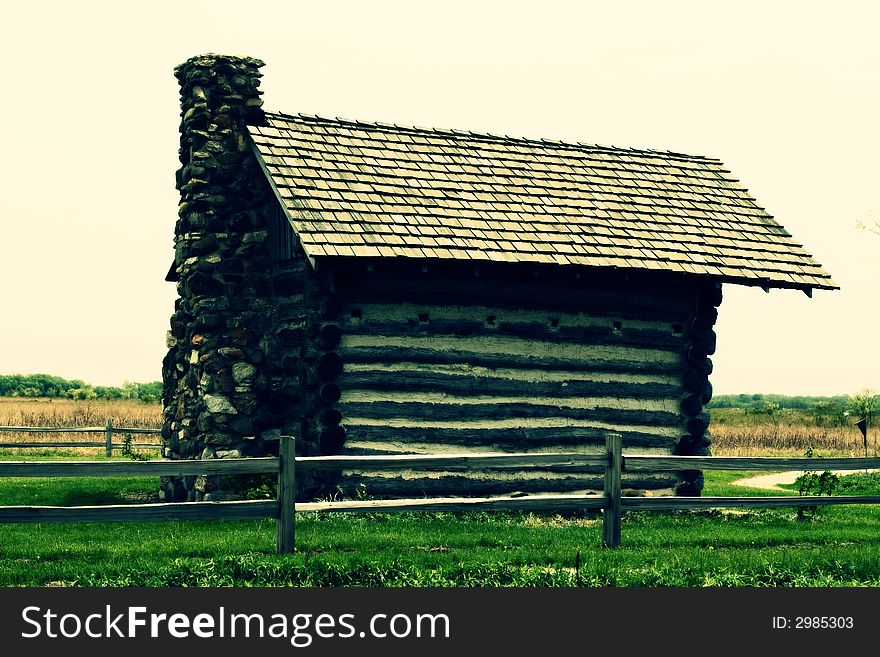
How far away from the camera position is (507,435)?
16859 millimetres

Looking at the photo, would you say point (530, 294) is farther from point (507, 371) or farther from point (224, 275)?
point (224, 275)

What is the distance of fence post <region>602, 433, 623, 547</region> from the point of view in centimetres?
1194

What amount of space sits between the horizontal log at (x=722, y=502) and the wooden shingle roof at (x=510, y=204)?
462cm

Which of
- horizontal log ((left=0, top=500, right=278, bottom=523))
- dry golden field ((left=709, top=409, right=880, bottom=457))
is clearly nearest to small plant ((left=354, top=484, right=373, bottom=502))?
horizontal log ((left=0, top=500, right=278, bottom=523))

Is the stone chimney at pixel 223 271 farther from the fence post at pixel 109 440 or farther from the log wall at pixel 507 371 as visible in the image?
the fence post at pixel 109 440

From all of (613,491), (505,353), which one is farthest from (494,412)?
(613,491)

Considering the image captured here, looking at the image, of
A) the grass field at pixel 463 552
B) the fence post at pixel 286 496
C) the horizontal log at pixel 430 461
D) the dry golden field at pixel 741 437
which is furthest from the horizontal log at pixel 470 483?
the dry golden field at pixel 741 437

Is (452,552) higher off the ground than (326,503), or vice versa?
(326,503)

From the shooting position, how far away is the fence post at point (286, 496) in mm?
10719

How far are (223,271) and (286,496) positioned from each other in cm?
812

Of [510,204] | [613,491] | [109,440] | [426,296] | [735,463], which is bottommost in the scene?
[613,491]

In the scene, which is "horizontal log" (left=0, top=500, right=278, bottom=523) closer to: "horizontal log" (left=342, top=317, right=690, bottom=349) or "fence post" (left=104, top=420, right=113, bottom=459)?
"horizontal log" (left=342, top=317, right=690, bottom=349)

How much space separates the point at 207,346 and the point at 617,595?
1078 centimetres

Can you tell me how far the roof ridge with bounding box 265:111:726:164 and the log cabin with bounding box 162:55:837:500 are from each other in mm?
100
